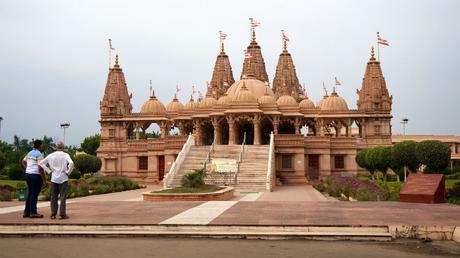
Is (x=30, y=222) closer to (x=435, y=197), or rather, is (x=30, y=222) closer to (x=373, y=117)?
(x=435, y=197)

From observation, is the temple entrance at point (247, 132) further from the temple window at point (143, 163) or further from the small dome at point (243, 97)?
the temple window at point (143, 163)

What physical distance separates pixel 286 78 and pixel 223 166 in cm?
3143

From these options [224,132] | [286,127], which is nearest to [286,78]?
[286,127]

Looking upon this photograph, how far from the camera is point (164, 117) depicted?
205ft

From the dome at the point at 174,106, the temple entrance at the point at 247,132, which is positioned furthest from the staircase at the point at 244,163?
the dome at the point at 174,106

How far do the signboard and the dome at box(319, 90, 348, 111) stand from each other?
25.6 meters

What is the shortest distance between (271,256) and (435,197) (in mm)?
10280

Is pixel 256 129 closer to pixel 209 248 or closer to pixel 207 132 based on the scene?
pixel 207 132

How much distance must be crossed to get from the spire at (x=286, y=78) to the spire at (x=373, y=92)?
7680 millimetres

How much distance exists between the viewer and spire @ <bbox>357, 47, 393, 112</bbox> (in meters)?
60.4

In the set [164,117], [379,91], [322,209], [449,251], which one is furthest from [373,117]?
[449,251]

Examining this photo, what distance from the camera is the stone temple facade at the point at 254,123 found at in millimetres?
46406

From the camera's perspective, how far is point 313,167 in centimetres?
4859

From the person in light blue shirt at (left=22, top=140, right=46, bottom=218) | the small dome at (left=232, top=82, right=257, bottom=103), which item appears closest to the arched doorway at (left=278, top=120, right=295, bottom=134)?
the small dome at (left=232, top=82, right=257, bottom=103)
